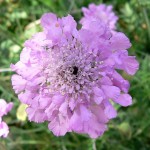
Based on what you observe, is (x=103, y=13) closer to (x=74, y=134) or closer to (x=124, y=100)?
(x=74, y=134)

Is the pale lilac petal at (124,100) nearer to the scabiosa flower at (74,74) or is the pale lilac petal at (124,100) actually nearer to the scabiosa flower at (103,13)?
the scabiosa flower at (74,74)

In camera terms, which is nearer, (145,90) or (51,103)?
(51,103)

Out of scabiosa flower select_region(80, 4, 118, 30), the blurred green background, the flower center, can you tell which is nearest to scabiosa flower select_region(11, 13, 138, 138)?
the flower center

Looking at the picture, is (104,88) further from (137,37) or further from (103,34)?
(137,37)

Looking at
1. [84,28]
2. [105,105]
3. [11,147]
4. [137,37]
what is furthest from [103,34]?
[137,37]

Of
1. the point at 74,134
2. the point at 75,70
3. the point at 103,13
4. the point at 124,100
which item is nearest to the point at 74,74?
the point at 75,70

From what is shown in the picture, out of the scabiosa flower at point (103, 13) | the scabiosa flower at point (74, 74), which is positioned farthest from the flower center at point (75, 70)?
the scabiosa flower at point (103, 13)
